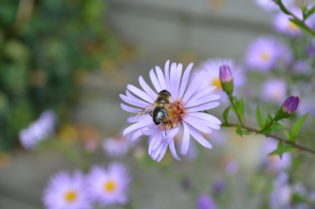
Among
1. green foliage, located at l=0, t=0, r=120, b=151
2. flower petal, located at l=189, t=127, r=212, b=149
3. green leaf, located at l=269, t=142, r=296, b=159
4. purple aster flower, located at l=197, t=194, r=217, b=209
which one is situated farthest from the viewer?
green foliage, located at l=0, t=0, r=120, b=151

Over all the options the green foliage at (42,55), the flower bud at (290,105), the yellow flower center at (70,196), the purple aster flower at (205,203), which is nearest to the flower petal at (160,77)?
the flower bud at (290,105)

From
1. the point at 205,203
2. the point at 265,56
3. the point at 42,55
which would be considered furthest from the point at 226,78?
the point at 42,55

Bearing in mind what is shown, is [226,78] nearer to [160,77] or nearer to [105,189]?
[160,77]

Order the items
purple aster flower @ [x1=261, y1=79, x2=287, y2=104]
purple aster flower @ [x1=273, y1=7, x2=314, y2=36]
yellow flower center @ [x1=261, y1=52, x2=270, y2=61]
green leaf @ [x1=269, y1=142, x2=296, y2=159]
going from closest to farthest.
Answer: green leaf @ [x1=269, y1=142, x2=296, y2=159]
purple aster flower @ [x1=273, y1=7, x2=314, y2=36]
yellow flower center @ [x1=261, y1=52, x2=270, y2=61]
purple aster flower @ [x1=261, y1=79, x2=287, y2=104]

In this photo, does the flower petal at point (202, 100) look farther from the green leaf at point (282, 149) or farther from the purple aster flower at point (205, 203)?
the purple aster flower at point (205, 203)

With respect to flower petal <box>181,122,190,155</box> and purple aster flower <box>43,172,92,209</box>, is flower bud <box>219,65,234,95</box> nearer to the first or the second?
flower petal <box>181,122,190,155</box>

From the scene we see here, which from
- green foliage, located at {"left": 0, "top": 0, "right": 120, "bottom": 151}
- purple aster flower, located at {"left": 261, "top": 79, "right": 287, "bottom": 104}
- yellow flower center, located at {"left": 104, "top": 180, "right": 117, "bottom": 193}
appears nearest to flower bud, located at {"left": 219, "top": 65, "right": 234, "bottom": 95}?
yellow flower center, located at {"left": 104, "top": 180, "right": 117, "bottom": 193}
